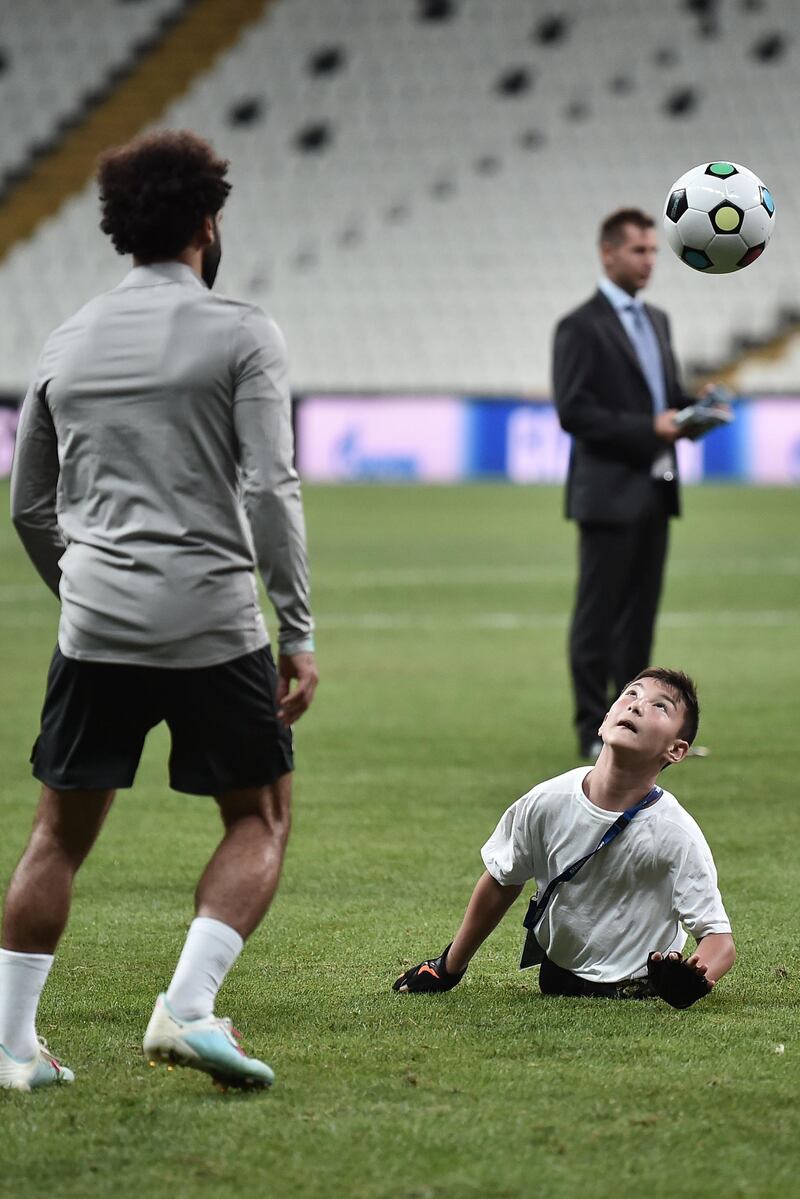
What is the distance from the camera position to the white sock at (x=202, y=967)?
3.24 m

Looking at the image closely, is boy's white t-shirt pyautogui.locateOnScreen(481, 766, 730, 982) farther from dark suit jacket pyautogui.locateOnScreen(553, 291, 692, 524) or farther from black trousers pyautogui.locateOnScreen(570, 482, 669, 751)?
dark suit jacket pyautogui.locateOnScreen(553, 291, 692, 524)

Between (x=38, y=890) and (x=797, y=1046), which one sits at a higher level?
(x=38, y=890)

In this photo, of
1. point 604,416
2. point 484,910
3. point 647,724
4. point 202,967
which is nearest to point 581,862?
point 484,910

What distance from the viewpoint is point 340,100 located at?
32094 mm

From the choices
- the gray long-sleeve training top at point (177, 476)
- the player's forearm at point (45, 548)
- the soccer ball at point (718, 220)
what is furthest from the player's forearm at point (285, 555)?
the soccer ball at point (718, 220)

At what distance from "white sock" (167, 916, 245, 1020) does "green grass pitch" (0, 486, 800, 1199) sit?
0.64 feet

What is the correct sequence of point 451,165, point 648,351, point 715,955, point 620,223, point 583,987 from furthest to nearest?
point 451,165 < point 648,351 < point 620,223 < point 583,987 < point 715,955

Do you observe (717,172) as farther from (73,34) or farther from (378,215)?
(73,34)

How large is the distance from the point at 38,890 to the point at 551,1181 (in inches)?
42.6

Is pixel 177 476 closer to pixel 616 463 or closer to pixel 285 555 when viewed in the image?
pixel 285 555

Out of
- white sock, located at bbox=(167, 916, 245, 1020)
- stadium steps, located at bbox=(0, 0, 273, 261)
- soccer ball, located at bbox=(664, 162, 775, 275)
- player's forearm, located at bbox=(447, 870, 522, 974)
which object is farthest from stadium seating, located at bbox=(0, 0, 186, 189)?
white sock, located at bbox=(167, 916, 245, 1020)

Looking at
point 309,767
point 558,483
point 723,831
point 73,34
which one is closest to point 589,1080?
point 723,831

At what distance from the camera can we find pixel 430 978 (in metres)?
4.13

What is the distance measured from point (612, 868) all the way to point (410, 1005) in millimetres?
538
